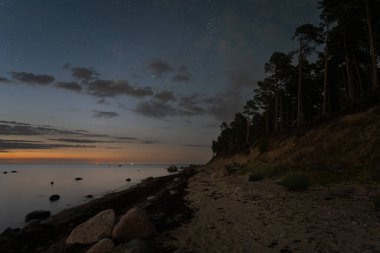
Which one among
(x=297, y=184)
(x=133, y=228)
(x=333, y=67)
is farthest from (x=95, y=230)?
(x=333, y=67)

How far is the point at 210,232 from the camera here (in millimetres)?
→ 9445

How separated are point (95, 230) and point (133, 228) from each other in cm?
166

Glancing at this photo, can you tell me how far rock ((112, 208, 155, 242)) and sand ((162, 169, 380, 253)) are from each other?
0.72m

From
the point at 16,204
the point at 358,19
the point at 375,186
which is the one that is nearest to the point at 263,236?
the point at 375,186

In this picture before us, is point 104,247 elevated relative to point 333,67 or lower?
lower

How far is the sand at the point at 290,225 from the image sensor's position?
294 inches

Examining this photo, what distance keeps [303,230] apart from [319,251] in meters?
1.53

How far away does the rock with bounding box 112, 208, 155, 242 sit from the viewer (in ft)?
30.7

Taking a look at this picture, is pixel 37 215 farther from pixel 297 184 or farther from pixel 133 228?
pixel 297 184

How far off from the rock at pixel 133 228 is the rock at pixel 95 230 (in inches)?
23.8

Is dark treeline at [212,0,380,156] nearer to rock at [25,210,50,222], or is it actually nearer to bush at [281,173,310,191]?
bush at [281,173,310,191]

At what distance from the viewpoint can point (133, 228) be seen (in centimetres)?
951

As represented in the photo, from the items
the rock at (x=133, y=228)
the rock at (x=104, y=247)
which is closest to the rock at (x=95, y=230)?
the rock at (x=133, y=228)

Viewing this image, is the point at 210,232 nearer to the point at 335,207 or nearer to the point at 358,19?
the point at 335,207
